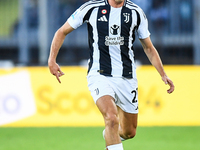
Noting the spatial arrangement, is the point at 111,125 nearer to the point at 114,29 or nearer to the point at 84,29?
the point at 114,29

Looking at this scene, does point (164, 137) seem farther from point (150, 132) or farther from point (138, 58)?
point (138, 58)

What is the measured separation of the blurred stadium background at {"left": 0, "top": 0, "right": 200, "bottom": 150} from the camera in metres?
7.39

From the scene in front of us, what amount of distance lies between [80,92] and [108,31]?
4.11 meters

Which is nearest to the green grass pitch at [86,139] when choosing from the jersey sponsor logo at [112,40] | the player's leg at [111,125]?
the player's leg at [111,125]

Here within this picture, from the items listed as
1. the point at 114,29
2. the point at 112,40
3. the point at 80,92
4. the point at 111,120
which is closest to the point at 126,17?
the point at 114,29

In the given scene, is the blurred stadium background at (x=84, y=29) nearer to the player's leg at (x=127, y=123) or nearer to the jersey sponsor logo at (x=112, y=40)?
the player's leg at (x=127, y=123)

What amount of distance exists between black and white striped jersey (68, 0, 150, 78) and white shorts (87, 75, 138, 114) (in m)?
0.08

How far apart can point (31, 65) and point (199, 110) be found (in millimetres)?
3839

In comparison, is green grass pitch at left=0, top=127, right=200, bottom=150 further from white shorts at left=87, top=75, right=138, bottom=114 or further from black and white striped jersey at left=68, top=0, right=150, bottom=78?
black and white striped jersey at left=68, top=0, right=150, bottom=78

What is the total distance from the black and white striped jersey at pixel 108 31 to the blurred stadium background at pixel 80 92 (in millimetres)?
1997

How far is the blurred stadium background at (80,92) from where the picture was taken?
7391mm

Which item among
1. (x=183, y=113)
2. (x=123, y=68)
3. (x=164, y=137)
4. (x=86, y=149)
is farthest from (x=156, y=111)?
(x=123, y=68)

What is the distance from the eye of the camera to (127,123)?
529 centimetres

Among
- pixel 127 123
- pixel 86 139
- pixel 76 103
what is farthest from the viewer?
pixel 76 103
